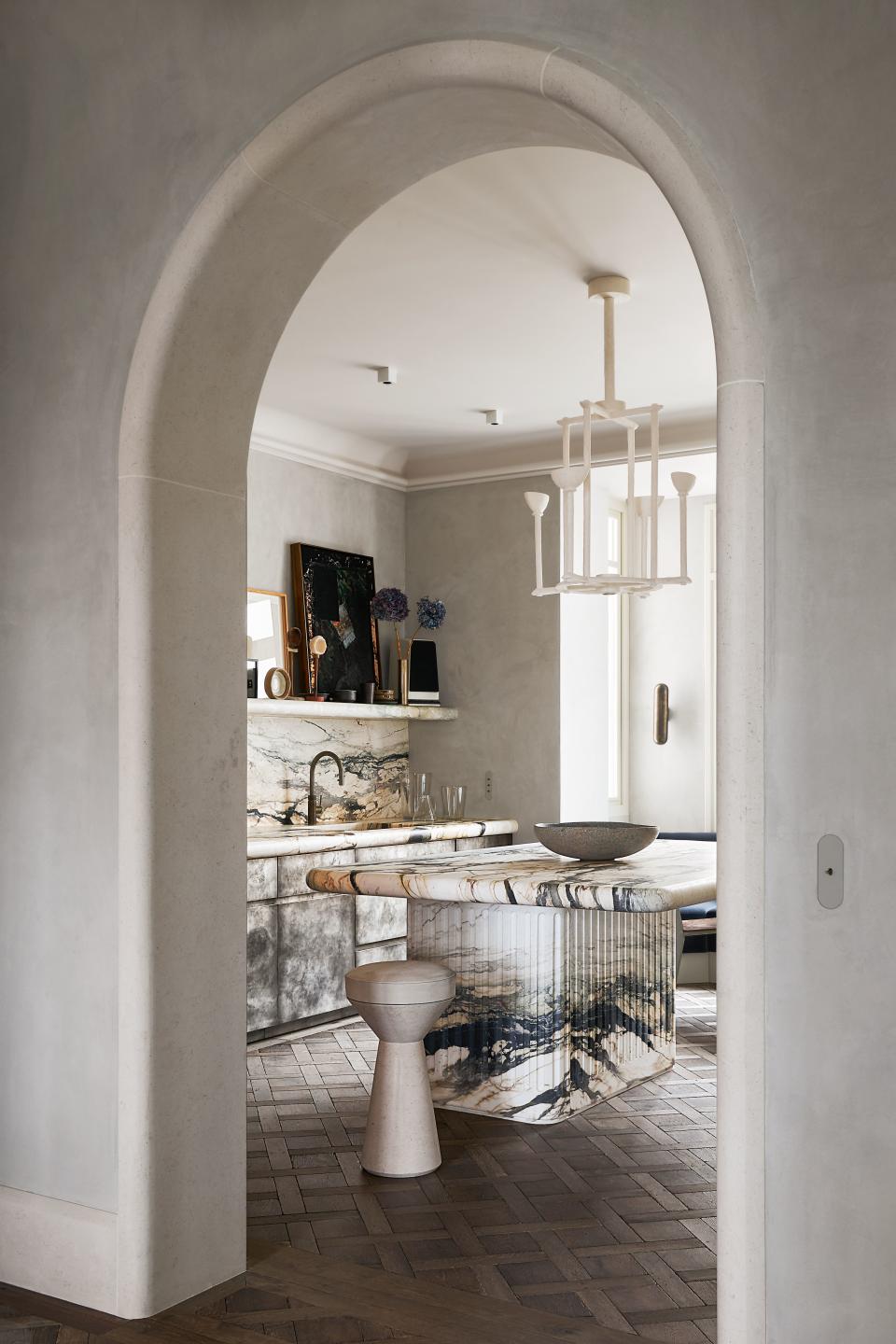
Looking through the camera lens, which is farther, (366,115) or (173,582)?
(173,582)

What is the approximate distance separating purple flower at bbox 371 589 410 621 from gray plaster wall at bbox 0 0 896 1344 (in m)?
4.10

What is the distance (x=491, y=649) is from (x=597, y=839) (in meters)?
3.09

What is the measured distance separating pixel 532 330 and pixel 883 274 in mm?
3517

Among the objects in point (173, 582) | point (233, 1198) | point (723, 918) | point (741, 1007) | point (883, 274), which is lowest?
point (233, 1198)

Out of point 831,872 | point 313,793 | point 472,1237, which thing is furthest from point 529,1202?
point 313,793

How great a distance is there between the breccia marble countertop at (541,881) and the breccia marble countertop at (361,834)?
3.50 ft

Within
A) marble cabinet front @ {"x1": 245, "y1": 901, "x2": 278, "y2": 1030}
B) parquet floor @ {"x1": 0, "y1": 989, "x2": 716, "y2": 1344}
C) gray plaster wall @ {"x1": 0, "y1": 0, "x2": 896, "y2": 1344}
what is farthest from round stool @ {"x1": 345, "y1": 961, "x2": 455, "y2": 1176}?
marble cabinet front @ {"x1": 245, "y1": 901, "x2": 278, "y2": 1030}

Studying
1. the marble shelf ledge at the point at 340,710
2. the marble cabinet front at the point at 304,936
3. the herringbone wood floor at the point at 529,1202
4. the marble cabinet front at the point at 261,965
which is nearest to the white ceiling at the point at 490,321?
the marble shelf ledge at the point at 340,710

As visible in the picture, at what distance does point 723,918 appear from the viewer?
2027mm

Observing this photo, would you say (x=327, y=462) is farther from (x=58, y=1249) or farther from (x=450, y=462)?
(x=58, y=1249)

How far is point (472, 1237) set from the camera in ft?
10.5

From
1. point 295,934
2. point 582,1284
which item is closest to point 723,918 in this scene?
point 582,1284

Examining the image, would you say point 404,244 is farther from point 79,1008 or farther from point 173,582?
point 79,1008

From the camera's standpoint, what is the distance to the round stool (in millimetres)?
3666
